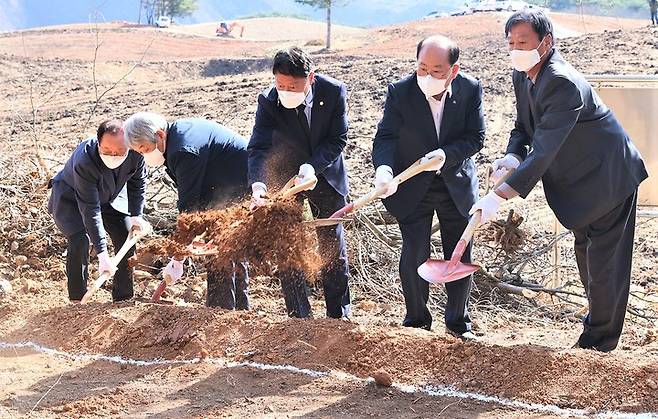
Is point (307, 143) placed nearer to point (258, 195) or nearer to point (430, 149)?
point (258, 195)

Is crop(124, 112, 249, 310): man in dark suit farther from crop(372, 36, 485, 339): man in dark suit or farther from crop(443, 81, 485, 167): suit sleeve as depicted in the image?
crop(443, 81, 485, 167): suit sleeve

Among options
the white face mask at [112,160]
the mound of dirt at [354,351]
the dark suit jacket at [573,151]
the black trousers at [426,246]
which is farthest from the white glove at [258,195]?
the dark suit jacket at [573,151]

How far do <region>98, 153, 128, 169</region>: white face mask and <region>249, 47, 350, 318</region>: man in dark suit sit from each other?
0.88 meters

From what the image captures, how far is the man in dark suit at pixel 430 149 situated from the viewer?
5090mm

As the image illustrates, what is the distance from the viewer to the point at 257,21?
49531mm

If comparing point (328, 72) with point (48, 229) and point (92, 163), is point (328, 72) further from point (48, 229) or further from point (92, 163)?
point (92, 163)

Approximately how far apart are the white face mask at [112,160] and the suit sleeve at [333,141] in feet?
4.03

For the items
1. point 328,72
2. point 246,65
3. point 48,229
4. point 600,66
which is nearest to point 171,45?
point 246,65

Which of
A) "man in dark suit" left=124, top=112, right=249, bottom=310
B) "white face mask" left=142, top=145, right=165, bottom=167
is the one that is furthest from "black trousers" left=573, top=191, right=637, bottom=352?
"white face mask" left=142, top=145, right=165, bottom=167

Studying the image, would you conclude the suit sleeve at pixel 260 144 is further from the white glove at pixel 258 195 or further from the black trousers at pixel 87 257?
the black trousers at pixel 87 257

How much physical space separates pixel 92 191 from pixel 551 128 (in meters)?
2.94

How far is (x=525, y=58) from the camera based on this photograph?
15.3ft

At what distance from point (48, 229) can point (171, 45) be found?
30497mm

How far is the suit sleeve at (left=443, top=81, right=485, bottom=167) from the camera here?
519cm
